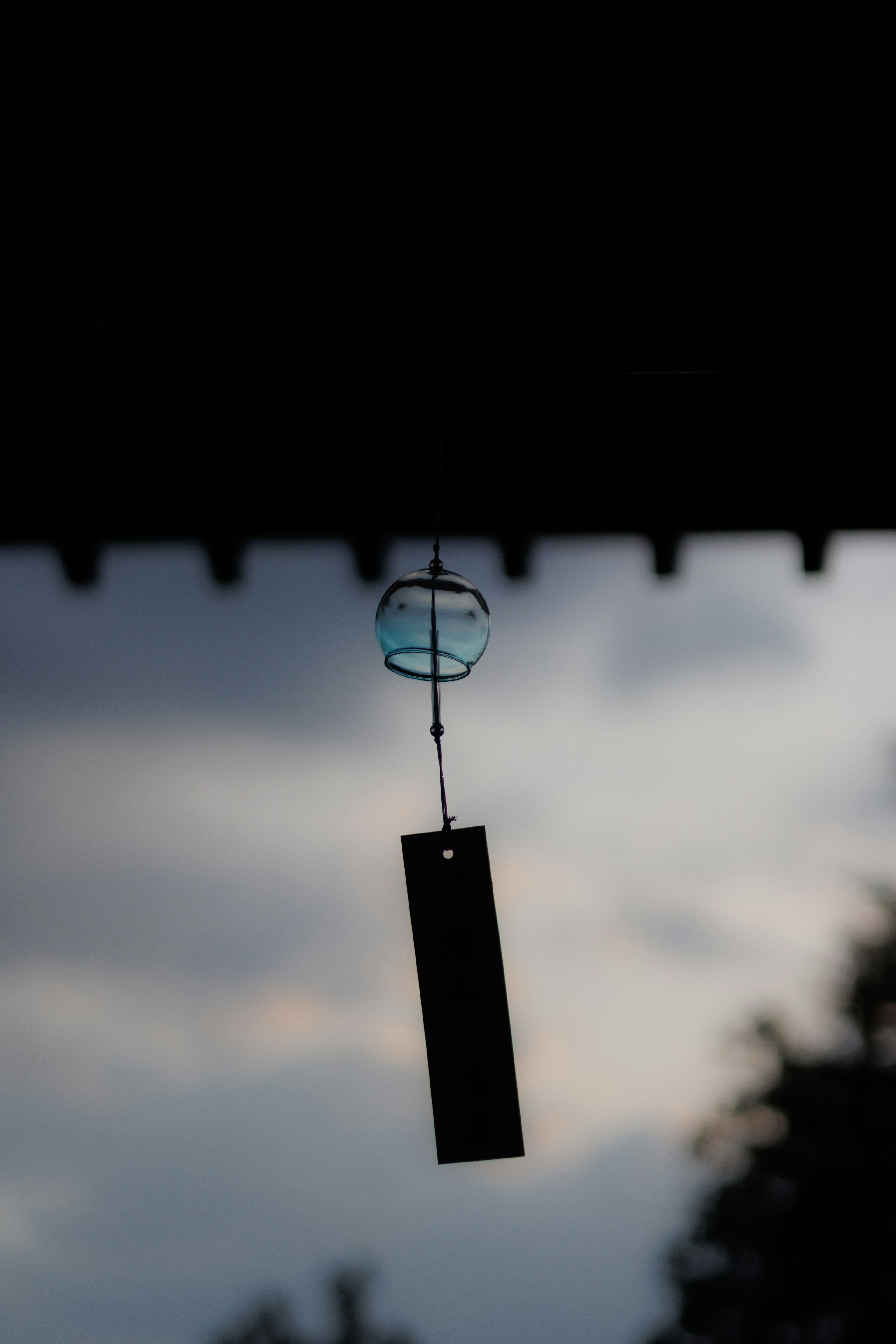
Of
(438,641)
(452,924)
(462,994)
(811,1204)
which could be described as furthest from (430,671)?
(811,1204)

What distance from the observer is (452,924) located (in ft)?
8.57

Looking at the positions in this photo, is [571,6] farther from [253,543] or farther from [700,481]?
[253,543]

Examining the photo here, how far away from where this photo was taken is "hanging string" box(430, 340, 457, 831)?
8.38 ft

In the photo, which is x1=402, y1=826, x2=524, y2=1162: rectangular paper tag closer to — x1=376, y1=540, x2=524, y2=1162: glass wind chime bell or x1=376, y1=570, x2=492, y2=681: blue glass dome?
x1=376, y1=540, x2=524, y2=1162: glass wind chime bell

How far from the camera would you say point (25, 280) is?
253 centimetres

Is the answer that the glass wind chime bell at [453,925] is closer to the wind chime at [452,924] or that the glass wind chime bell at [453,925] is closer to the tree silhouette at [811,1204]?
the wind chime at [452,924]

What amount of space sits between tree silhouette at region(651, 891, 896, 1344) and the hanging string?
2175 cm

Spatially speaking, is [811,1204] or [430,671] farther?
[811,1204]

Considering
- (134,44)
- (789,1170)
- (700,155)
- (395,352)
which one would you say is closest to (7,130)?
(134,44)

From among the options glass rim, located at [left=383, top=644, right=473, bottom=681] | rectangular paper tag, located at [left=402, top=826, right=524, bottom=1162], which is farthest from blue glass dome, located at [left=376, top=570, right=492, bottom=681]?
rectangular paper tag, located at [left=402, top=826, right=524, bottom=1162]

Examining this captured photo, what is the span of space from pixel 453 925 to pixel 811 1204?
22798 millimetres

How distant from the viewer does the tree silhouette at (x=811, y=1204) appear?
20.0m

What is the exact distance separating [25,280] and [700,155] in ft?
5.54

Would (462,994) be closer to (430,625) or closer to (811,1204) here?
(430,625)
